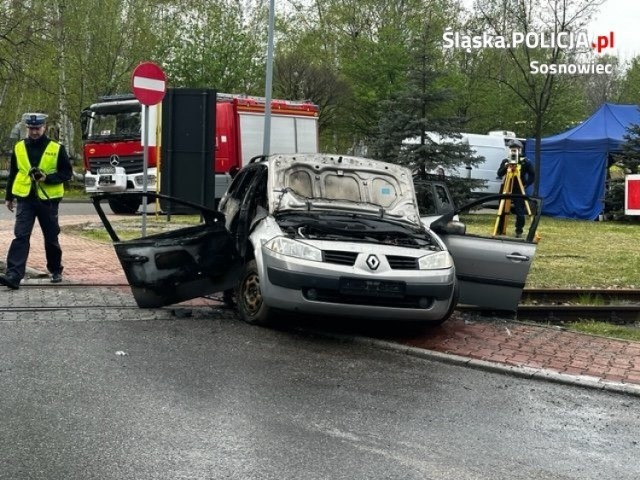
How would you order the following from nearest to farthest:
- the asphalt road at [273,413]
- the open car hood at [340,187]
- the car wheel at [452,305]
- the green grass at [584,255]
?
the asphalt road at [273,413], the car wheel at [452,305], the open car hood at [340,187], the green grass at [584,255]

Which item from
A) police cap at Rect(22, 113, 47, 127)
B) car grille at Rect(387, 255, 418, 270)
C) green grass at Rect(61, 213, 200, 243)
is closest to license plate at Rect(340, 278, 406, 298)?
car grille at Rect(387, 255, 418, 270)

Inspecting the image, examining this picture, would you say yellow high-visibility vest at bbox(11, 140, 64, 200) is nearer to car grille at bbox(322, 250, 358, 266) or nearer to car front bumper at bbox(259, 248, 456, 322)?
car front bumper at bbox(259, 248, 456, 322)

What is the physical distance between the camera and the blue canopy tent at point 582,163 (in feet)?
80.6

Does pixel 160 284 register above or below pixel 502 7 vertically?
below

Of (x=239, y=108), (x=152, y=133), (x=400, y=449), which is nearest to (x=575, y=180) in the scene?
(x=239, y=108)

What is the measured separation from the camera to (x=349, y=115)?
37.7m

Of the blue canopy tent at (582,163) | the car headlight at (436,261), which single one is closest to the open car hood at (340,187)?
the car headlight at (436,261)

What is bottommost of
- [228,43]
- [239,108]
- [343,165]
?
[343,165]

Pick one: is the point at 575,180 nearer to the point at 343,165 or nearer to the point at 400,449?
the point at 343,165

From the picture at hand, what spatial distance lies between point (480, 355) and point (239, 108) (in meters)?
16.0

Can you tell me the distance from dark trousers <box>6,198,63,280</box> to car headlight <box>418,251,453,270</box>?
4427 millimetres

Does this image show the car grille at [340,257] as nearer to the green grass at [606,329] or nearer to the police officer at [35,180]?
the green grass at [606,329]

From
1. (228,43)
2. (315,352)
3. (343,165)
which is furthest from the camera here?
(228,43)

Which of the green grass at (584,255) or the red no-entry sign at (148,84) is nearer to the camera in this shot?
the green grass at (584,255)
